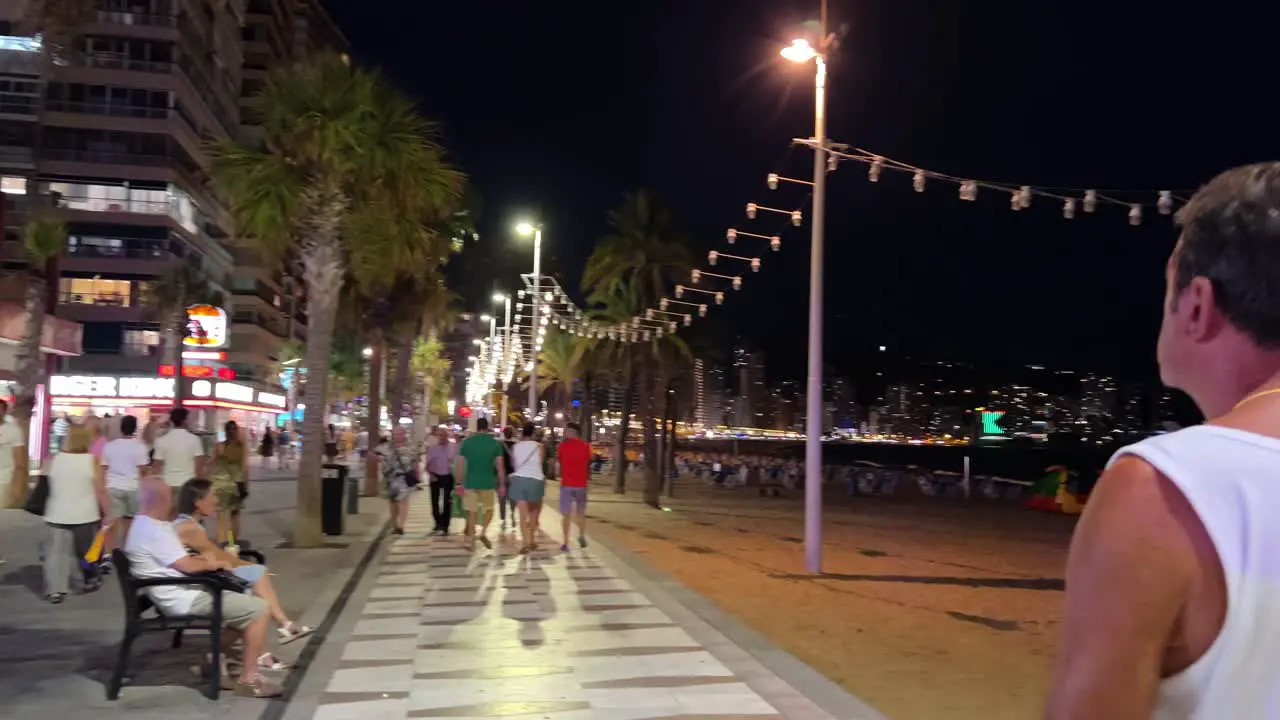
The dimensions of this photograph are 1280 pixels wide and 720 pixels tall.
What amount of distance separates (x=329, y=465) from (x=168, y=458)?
5241mm

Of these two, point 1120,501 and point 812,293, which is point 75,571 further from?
point 1120,501

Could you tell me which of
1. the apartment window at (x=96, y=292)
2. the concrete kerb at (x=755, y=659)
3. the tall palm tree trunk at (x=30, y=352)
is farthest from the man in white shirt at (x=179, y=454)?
the apartment window at (x=96, y=292)

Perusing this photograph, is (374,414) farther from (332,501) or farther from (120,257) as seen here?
(120,257)

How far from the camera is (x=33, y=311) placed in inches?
932

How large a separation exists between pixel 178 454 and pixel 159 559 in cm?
628

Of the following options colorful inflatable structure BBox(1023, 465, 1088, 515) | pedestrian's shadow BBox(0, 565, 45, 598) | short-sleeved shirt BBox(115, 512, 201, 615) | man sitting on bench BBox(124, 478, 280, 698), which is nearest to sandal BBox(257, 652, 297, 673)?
man sitting on bench BBox(124, 478, 280, 698)

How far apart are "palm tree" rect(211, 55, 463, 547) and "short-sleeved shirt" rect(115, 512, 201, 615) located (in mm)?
8870

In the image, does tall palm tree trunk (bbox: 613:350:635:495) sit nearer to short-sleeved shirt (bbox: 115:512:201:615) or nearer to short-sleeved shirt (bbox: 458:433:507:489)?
short-sleeved shirt (bbox: 458:433:507:489)

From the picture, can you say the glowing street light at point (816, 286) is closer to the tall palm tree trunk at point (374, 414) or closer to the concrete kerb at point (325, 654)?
the concrete kerb at point (325, 654)

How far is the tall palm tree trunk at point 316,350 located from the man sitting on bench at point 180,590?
912cm

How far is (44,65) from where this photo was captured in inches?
830

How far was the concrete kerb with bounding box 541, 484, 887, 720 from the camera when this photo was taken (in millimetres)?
7113

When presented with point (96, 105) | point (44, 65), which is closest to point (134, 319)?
point (96, 105)

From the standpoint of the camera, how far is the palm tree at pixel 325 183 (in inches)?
603
